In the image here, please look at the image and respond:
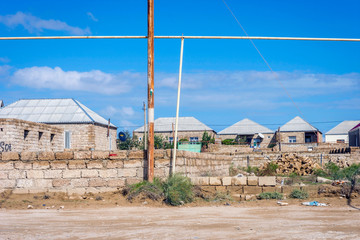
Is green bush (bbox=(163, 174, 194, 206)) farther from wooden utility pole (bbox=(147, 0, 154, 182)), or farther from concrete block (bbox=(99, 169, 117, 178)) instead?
concrete block (bbox=(99, 169, 117, 178))

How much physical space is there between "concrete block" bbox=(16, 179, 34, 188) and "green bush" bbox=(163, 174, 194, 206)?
Result: 4160 mm

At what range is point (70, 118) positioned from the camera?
38094mm

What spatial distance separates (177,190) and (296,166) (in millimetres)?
15097

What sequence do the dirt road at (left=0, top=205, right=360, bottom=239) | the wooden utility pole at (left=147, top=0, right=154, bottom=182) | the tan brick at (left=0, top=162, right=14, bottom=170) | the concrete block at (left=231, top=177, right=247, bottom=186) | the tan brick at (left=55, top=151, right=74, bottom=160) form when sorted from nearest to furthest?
the dirt road at (left=0, top=205, right=360, bottom=239), the wooden utility pole at (left=147, top=0, right=154, bottom=182), the tan brick at (left=55, top=151, right=74, bottom=160), the tan brick at (left=0, top=162, right=14, bottom=170), the concrete block at (left=231, top=177, right=247, bottom=186)

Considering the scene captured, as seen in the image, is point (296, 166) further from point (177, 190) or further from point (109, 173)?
point (109, 173)

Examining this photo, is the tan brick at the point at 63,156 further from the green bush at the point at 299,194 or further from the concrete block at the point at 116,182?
the green bush at the point at 299,194

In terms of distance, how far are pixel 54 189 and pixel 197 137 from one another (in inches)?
1858

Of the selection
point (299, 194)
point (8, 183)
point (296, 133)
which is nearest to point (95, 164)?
point (8, 183)

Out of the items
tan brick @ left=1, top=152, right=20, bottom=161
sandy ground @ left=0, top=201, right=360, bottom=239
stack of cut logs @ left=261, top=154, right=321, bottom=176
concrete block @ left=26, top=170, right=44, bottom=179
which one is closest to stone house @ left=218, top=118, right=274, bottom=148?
stack of cut logs @ left=261, top=154, right=321, bottom=176

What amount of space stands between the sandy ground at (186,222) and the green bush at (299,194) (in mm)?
931

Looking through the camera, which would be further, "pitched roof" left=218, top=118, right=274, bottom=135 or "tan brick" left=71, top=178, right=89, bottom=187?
"pitched roof" left=218, top=118, right=274, bottom=135

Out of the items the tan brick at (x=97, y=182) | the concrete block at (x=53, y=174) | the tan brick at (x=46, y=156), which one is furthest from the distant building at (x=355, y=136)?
the tan brick at (x=46, y=156)

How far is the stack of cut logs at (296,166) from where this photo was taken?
24141mm

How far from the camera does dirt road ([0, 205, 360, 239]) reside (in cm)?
670
